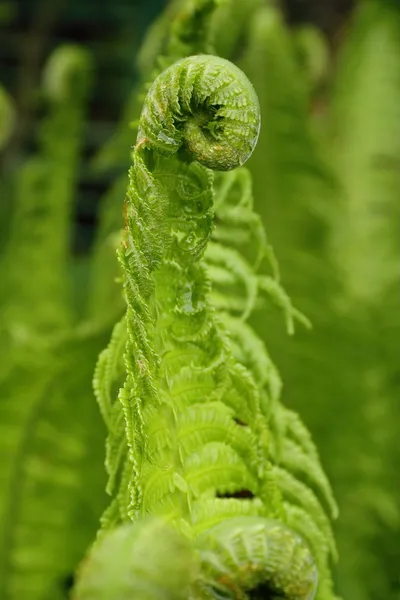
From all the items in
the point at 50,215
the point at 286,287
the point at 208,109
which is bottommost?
the point at 208,109

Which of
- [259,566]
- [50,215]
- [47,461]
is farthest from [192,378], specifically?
[50,215]

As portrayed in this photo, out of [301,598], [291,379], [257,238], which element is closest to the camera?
[301,598]

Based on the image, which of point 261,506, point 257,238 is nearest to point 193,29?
point 257,238

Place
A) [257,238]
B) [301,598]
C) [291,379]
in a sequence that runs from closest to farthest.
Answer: [301,598] → [257,238] → [291,379]

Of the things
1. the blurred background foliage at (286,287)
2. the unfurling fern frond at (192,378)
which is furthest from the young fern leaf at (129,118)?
the unfurling fern frond at (192,378)

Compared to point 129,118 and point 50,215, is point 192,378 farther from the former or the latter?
point 50,215

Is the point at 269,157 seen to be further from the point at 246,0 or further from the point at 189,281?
the point at 189,281
